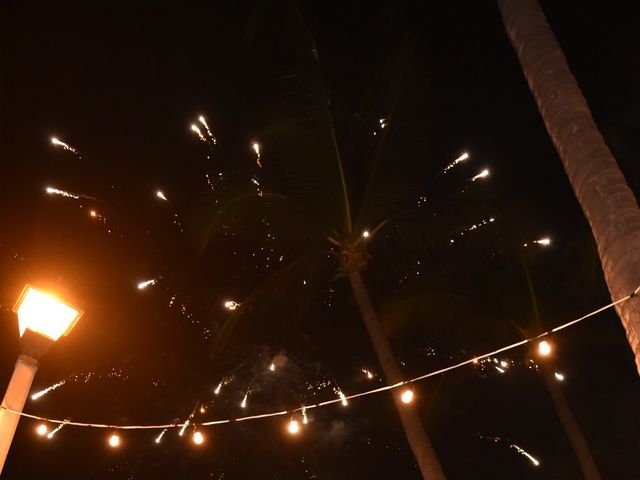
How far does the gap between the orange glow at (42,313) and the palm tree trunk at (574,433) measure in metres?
10.9

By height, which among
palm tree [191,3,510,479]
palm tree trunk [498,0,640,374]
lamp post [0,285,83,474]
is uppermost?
palm tree [191,3,510,479]

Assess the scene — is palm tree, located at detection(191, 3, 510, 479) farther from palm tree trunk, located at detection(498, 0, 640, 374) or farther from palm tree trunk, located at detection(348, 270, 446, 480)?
palm tree trunk, located at detection(498, 0, 640, 374)

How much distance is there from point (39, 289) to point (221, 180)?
5.21 metres

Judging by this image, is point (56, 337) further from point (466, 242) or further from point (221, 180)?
point (466, 242)

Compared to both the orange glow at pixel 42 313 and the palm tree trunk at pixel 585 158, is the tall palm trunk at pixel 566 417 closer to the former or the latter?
the palm tree trunk at pixel 585 158

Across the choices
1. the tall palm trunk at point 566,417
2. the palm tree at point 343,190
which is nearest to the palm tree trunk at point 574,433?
the tall palm trunk at point 566,417

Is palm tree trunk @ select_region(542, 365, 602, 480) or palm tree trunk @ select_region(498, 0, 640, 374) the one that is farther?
palm tree trunk @ select_region(542, 365, 602, 480)

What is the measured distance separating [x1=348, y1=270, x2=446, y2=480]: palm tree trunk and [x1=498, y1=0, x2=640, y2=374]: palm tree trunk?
4491 mm

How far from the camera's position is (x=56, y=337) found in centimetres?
366

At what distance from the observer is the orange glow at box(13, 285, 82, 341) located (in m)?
3.61

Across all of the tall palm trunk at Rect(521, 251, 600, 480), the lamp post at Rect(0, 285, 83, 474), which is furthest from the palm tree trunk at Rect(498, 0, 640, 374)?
the tall palm trunk at Rect(521, 251, 600, 480)

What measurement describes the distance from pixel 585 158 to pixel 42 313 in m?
3.58

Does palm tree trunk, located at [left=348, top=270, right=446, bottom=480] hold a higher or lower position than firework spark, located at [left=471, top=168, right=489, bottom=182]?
lower

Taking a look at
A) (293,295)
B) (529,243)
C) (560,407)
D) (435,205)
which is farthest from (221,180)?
(560,407)
